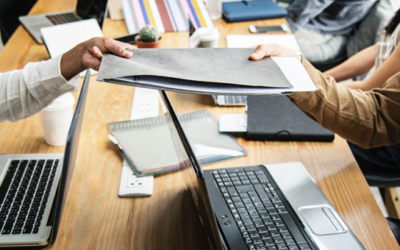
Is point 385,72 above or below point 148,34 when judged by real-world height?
below

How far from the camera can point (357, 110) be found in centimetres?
88

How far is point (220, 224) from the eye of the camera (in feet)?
2.09

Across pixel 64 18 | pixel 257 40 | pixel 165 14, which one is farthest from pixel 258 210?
pixel 64 18

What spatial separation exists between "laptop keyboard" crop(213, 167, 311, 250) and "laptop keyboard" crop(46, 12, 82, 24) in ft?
4.05

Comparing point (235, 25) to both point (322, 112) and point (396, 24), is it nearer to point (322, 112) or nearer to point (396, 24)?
point (396, 24)

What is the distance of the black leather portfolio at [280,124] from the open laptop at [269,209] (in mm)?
133

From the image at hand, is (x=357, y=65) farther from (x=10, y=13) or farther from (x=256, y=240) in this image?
(x=10, y=13)

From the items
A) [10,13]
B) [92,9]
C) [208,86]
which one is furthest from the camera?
[10,13]

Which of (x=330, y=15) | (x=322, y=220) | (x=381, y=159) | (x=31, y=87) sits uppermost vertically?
(x=31, y=87)

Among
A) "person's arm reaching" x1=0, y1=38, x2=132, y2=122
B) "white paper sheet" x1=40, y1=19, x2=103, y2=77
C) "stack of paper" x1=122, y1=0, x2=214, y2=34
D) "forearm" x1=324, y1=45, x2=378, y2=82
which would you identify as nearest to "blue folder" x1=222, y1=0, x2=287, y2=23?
"stack of paper" x1=122, y1=0, x2=214, y2=34

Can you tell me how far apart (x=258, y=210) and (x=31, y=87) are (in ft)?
1.96

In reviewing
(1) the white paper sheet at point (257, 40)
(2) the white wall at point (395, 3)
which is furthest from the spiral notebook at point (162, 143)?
(2) the white wall at point (395, 3)

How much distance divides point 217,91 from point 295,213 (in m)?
0.31

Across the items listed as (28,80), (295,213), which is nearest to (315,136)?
(295,213)
